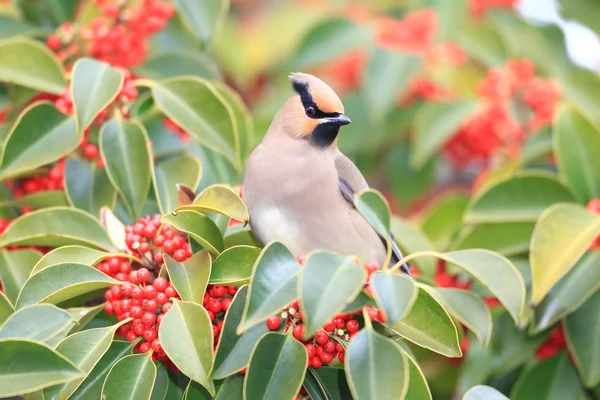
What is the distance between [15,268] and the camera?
2.52 meters

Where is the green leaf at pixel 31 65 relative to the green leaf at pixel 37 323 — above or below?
above

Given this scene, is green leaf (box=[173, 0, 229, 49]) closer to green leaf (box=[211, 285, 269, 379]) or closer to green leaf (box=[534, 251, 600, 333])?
green leaf (box=[211, 285, 269, 379])

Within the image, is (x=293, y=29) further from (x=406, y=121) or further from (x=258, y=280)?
(x=258, y=280)

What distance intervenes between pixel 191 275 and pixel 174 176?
25.6 inches

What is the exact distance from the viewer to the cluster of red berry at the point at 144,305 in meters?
2.16

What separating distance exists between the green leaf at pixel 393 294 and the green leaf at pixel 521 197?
3.81 feet

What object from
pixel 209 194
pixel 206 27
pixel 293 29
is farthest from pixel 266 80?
pixel 209 194

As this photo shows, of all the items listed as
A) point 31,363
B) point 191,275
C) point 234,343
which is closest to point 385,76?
point 191,275

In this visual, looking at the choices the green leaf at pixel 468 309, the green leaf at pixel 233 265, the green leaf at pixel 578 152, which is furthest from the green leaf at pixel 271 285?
the green leaf at pixel 578 152

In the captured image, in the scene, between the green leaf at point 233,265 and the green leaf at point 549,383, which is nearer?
the green leaf at point 233,265

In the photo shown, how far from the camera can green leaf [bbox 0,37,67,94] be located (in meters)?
2.75

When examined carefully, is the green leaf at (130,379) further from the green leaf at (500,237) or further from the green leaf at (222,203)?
the green leaf at (500,237)

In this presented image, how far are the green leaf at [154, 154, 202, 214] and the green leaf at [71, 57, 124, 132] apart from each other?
27 centimetres

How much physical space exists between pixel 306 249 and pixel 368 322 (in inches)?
29.9
